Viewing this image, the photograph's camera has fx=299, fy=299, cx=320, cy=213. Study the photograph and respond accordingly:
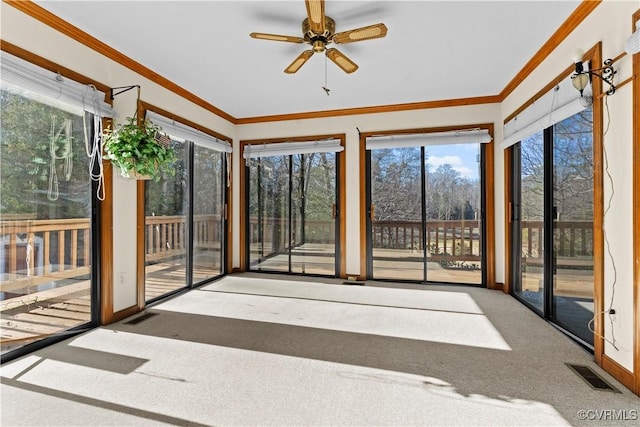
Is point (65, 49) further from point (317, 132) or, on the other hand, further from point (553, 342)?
point (553, 342)

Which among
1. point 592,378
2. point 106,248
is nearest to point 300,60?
point 106,248

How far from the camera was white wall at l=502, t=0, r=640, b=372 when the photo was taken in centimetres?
177

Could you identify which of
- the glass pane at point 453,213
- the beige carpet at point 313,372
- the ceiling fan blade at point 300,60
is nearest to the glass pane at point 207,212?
the beige carpet at point 313,372

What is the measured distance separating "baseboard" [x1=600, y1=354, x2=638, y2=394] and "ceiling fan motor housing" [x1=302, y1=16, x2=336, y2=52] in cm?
295

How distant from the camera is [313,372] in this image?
194cm

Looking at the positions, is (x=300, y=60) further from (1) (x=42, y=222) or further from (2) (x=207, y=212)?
(2) (x=207, y=212)

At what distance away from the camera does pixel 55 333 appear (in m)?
2.39

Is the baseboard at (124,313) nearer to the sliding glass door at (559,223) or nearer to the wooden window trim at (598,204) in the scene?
the wooden window trim at (598,204)

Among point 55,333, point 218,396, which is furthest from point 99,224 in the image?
point 218,396

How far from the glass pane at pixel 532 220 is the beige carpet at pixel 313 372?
0.31 meters

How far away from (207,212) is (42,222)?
2059mm

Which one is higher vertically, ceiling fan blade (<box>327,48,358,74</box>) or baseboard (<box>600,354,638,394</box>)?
ceiling fan blade (<box>327,48,358,74</box>)

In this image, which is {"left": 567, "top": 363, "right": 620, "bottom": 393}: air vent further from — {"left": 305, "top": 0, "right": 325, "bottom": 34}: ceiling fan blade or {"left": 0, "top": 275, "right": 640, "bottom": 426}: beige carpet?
{"left": 305, "top": 0, "right": 325, "bottom": 34}: ceiling fan blade

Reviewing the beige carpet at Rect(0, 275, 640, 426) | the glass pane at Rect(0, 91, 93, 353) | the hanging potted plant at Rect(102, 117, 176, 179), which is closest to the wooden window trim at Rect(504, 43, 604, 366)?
the beige carpet at Rect(0, 275, 640, 426)
